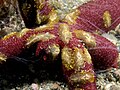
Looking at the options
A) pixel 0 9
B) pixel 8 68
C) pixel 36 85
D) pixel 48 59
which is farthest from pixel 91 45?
pixel 0 9

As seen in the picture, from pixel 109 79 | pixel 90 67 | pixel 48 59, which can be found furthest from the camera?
pixel 109 79

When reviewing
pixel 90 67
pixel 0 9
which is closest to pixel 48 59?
pixel 90 67

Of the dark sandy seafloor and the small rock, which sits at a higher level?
the dark sandy seafloor

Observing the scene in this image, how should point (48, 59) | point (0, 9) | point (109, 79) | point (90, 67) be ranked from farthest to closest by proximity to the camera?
point (0, 9) → point (109, 79) → point (48, 59) → point (90, 67)

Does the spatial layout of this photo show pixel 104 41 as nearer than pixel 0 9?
Yes

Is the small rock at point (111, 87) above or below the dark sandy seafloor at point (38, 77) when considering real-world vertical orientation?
below

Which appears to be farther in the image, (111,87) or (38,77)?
(38,77)

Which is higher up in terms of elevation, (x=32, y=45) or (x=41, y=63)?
(x=32, y=45)

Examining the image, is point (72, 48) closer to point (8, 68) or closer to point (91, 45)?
point (91, 45)

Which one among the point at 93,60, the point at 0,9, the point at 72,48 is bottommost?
the point at 93,60

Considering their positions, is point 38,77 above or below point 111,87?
above
